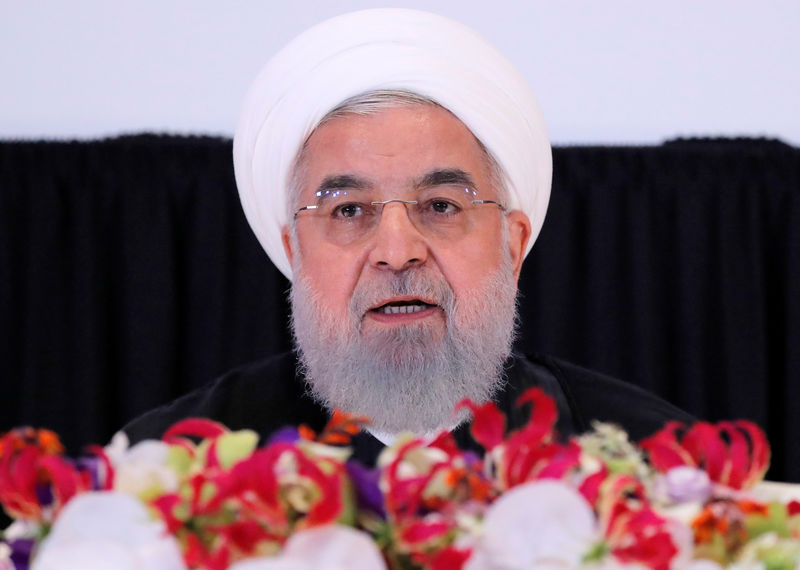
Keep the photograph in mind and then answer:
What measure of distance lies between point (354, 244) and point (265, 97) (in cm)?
38

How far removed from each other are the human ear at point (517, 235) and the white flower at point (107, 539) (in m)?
1.37

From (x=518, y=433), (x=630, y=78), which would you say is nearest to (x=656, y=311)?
(x=630, y=78)

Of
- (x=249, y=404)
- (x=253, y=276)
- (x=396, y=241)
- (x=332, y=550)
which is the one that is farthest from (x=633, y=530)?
(x=253, y=276)

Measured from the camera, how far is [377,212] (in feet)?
5.45

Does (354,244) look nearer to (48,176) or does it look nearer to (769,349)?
(48,176)

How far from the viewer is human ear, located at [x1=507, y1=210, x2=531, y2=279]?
1.91m

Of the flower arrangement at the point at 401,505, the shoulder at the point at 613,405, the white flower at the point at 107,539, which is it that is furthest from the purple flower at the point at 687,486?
the shoulder at the point at 613,405

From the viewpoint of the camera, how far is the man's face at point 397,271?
165cm

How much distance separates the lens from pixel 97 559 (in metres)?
0.56

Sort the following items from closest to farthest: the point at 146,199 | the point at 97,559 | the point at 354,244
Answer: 1. the point at 97,559
2. the point at 354,244
3. the point at 146,199

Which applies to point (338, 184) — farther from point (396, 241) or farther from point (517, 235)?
point (517, 235)

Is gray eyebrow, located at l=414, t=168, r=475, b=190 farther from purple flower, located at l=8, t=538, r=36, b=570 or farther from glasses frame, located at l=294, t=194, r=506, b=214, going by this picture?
purple flower, located at l=8, t=538, r=36, b=570

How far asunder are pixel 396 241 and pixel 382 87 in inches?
11.6

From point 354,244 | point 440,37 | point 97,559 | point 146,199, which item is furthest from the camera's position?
point 146,199
